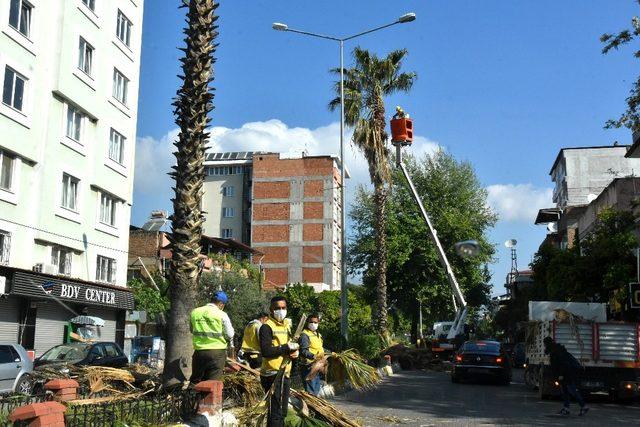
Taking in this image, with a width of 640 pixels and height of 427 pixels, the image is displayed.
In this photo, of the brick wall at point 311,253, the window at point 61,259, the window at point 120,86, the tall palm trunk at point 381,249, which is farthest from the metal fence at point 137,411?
the brick wall at point 311,253

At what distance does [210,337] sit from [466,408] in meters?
7.78

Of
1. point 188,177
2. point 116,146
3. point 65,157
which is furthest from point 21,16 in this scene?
point 188,177

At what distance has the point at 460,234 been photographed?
146ft

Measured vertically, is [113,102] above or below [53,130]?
above

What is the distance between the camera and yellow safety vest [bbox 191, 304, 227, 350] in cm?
938

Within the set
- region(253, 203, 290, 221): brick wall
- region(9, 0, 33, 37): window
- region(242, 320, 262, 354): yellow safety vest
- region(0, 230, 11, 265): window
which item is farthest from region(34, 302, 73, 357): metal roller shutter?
region(253, 203, 290, 221): brick wall

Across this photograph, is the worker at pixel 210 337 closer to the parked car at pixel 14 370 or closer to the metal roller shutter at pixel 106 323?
the parked car at pixel 14 370

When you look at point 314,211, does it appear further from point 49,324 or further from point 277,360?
point 277,360

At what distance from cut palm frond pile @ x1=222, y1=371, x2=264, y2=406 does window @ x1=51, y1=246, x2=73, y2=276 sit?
56.4 ft

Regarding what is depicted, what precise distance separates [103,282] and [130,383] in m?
19.5

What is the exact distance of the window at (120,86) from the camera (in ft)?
102

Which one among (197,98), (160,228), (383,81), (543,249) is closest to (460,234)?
(543,249)

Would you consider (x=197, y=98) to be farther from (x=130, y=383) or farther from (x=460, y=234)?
(x=460, y=234)

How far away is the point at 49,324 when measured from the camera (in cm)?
2592
